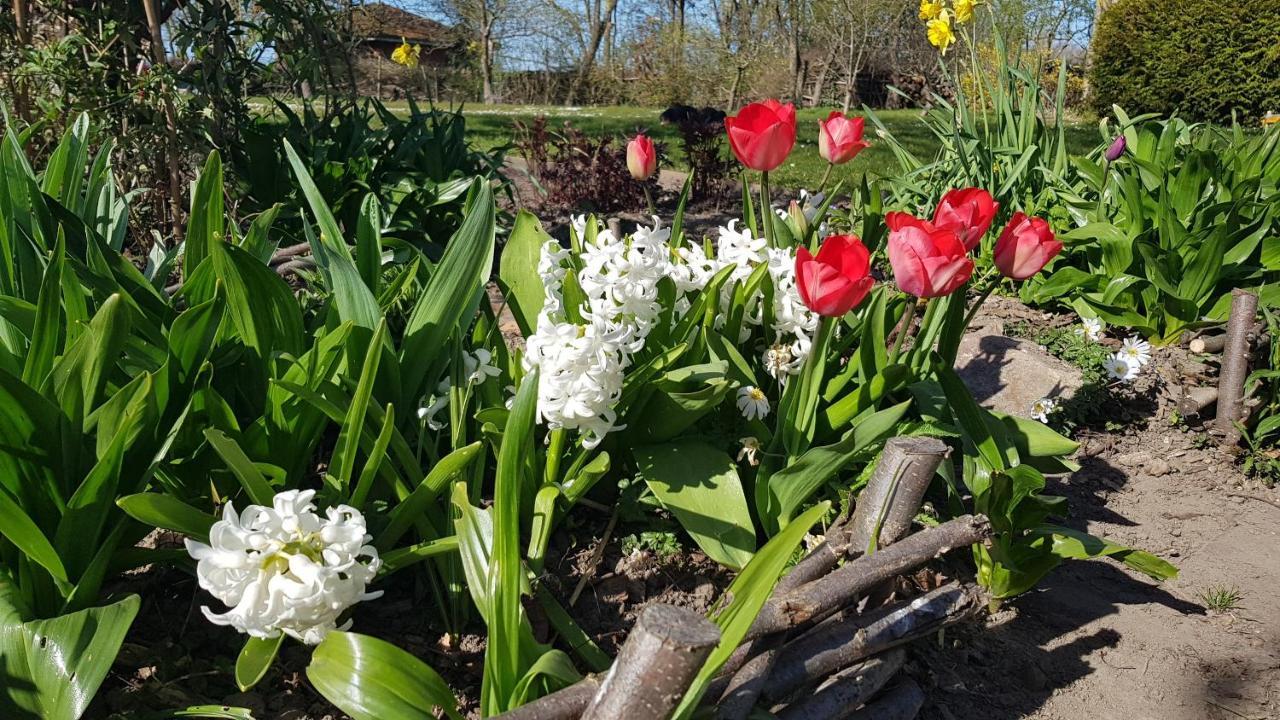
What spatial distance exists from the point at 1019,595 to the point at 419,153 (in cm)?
310

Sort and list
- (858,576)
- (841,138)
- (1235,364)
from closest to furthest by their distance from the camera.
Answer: (858,576), (841,138), (1235,364)

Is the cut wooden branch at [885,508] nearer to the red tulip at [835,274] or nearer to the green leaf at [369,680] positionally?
the red tulip at [835,274]

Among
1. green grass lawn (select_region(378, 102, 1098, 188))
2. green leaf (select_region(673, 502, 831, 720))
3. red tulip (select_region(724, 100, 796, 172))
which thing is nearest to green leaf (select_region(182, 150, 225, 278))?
red tulip (select_region(724, 100, 796, 172))

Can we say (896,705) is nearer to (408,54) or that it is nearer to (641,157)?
(641,157)

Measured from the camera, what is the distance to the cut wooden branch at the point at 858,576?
147 centimetres

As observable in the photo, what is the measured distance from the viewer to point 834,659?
1539 mm

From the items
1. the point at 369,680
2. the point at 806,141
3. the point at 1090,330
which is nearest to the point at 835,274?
the point at 369,680

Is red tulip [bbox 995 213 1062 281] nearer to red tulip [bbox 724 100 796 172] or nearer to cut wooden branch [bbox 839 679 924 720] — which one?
red tulip [bbox 724 100 796 172]

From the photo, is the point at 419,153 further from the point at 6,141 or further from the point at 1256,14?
the point at 1256,14

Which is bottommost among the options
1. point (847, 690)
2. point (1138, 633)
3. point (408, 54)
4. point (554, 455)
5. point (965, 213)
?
point (1138, 633)

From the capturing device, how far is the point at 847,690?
1576mm

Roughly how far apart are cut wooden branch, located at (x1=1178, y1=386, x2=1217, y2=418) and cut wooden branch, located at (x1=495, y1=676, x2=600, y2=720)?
290cm

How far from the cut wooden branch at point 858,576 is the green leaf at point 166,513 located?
913 mm

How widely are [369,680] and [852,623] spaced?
856 mm
